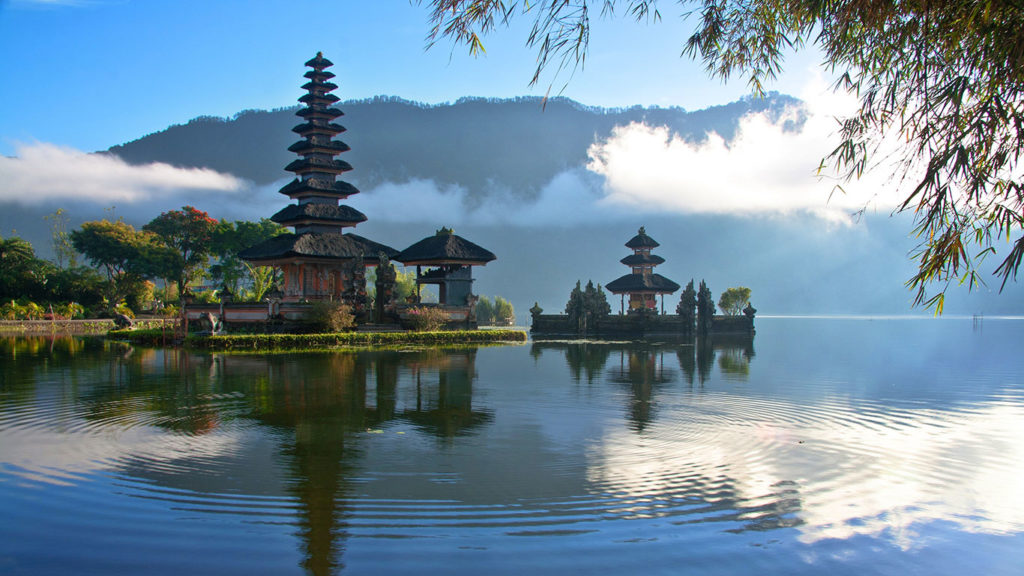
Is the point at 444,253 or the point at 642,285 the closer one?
the point at 444,253

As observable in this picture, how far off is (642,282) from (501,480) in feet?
143

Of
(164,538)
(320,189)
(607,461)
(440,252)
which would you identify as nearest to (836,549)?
(607,461)

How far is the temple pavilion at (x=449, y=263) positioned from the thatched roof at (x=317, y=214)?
3.97 metres

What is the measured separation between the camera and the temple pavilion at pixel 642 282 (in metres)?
49.2

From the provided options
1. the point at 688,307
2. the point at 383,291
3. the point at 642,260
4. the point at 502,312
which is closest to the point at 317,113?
the point at 383,291

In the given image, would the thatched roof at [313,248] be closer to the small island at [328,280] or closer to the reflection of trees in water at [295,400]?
the small island at [328,280]

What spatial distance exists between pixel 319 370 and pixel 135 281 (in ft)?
157

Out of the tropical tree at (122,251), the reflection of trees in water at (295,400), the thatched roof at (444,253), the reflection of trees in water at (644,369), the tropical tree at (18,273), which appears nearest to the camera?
the reflection of trees in water at (295,400)

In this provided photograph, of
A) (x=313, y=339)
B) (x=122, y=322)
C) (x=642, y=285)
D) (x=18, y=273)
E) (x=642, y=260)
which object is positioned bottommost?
(x=313, y=339)

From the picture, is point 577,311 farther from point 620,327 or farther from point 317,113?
point 317,113

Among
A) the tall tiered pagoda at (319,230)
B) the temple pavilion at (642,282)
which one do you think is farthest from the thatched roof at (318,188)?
the temple pavilion at (642,282)

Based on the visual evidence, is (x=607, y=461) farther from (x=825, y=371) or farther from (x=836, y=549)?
(x=825, y=371)

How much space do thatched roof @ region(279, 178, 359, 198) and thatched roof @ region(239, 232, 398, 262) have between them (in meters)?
2.63

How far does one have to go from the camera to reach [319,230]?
37.9 metres
